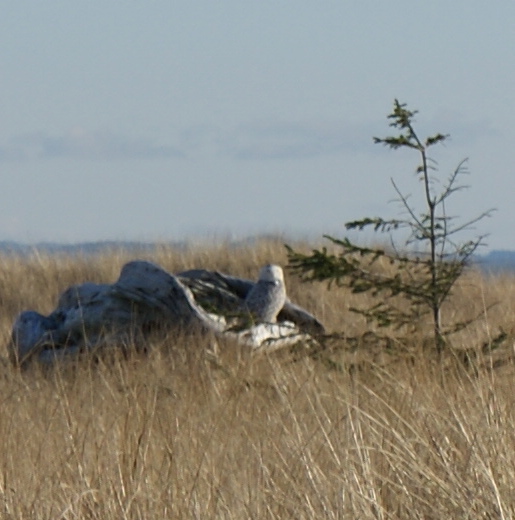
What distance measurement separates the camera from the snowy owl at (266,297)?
10.2 meters

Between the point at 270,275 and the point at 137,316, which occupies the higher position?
the point at 270,275

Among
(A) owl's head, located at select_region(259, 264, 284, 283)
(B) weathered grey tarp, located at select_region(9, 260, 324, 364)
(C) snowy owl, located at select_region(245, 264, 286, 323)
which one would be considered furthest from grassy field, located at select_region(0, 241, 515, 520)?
(A) owl's head, located at select_region(259, 264, 284, 283)

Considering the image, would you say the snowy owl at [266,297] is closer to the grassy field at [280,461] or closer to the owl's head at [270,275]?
the owl's head at [270,275]

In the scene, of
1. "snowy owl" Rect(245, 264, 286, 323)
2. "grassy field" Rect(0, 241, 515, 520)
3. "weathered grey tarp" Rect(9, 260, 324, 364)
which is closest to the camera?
"grassy field" Rect(0, 241, 515, 520)

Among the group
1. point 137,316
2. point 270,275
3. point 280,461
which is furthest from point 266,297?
point 280,461

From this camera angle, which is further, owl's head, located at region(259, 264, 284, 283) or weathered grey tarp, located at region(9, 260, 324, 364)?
owl's head, located at region(259, 264, 284, 283)

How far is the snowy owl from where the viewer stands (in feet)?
33.5

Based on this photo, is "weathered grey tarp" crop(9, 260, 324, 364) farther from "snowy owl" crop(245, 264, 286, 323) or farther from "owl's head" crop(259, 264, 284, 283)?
"owl's head" crop(259, 264, 284, 283)

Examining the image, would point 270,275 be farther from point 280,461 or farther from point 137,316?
point 280,461

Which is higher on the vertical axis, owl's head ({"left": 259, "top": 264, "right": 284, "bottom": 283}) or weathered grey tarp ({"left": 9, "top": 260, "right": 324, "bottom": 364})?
owl's head ({"left": 259, "top": 264, "right": 284, "bottom": 283})

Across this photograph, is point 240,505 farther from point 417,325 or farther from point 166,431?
point 417,325

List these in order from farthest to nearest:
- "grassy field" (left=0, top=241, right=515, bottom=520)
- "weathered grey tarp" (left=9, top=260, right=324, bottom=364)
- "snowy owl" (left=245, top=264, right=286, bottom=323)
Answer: "snowy owl" (left=245, top=264, right=286, bottom=323)
"weathered grey tarp" (left=9, top=260, right=324, bottom=364)
"grassy field" (left=0, top=241, right=515, bottom=520)

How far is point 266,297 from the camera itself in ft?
33.6

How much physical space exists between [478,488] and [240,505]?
0.76 metres
